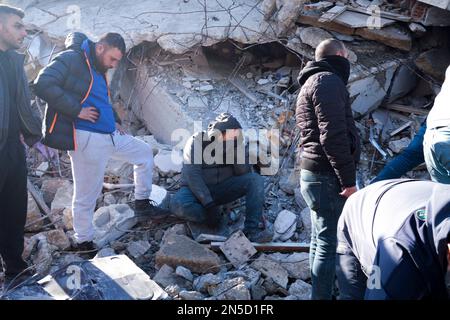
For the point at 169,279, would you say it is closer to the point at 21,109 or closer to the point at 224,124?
the point at 224,124

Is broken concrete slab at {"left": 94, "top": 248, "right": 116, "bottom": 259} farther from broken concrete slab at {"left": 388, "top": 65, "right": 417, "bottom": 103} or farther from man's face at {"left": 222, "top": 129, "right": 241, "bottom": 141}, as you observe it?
broken concrete slab at {"left": 388, "top": 65, "right": 417, "bottom": 103}

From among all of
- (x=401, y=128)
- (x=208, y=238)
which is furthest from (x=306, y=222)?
(x=401, y=128)

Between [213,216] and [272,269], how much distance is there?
0.94 metres

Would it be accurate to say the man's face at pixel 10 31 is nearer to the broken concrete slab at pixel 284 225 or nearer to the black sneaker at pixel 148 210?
the black sneaker at pixel 148 210

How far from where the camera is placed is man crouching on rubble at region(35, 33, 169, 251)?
3639 millimetres

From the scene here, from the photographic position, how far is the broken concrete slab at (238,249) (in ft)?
13.0

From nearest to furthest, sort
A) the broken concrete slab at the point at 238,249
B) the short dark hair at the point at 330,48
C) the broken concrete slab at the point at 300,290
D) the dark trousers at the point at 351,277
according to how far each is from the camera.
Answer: the dark trousers at the point at 351,277
the short dark hair at the point at 330,48
the broken concrete slab at the point at 300,290
the broken concrete slab at the point at 238,249

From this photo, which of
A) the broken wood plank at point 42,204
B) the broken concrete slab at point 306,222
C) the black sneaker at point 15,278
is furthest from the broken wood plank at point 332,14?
the black sneaker at point 15,278

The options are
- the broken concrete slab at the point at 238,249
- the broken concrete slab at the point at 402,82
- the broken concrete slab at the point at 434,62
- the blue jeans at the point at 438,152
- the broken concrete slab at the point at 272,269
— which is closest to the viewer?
the blue jeans at the point at 438,152

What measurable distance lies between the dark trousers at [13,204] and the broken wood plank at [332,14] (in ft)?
12.2

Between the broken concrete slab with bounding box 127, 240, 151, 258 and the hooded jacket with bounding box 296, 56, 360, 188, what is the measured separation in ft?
5.76

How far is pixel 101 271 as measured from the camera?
299 centimetres

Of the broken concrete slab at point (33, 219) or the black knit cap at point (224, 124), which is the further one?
the broken concrete slab at point (33, 219)
